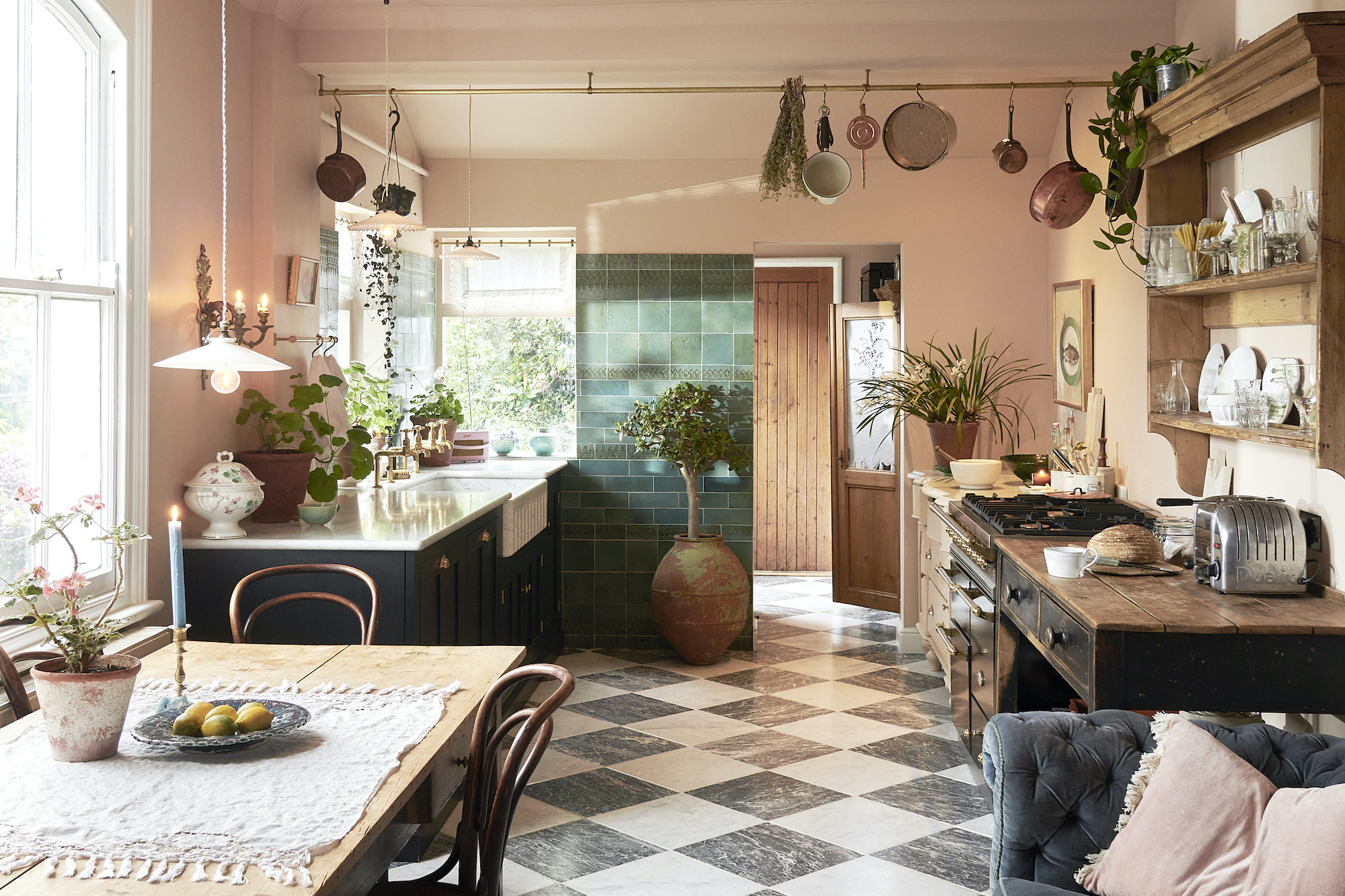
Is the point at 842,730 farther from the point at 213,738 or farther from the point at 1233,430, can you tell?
the point at 213,738

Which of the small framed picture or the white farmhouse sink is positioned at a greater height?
the small framed picture

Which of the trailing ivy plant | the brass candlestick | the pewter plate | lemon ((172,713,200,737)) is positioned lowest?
the pewter plate

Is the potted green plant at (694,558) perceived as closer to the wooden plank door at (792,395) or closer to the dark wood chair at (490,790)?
the wooden plank door at (792,395)

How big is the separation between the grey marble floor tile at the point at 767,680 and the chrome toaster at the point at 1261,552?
109 inches

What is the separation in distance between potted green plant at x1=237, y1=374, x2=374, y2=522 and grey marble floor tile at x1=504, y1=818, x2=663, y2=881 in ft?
4.34

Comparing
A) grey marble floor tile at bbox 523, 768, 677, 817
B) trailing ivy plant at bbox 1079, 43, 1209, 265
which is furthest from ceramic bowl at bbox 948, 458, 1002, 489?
grey marble floor tile at bbox 523, 768, 677, 817

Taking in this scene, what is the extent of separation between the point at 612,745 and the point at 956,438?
90.0 inches

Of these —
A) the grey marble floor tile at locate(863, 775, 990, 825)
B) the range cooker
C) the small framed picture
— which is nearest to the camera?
the range cooker

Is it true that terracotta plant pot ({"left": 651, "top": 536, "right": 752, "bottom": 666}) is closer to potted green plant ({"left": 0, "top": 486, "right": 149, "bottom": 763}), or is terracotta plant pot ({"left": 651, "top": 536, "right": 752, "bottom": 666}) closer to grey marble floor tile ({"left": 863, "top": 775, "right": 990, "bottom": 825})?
grey marble floor tile ({"left": 863, "top": 775, "right": 990, "bottom": 825})

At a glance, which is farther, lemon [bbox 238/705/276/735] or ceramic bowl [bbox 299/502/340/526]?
ceramic bowl [bbox 299/502/340/526]

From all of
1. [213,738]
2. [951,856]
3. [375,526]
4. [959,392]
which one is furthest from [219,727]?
[959,392]

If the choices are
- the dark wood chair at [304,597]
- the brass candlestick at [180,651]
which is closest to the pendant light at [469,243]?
the dark wood chair at [304,597]

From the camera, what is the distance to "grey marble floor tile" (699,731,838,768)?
423 centimetres

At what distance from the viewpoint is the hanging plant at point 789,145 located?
4375 millimetres
